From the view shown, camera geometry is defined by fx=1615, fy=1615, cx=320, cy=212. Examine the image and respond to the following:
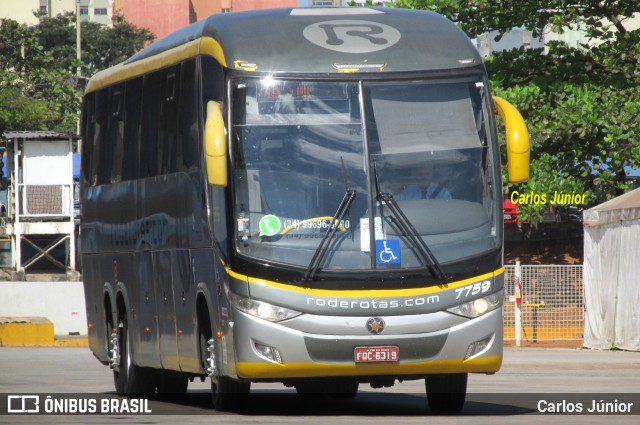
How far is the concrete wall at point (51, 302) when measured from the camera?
145 feet

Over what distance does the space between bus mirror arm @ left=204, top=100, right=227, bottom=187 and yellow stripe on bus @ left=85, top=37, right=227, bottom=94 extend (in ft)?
2.31

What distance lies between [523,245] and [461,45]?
3021 centimetres

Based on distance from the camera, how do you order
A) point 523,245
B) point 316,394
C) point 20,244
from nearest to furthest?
1. point 316,394
2. point 523,245
3. point 20,244

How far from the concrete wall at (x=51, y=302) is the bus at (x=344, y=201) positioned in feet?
98.0

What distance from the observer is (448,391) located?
1451cm

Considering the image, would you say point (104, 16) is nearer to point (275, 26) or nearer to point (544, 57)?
point (544, 57)

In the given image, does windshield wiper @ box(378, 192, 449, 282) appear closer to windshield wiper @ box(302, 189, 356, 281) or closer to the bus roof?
windshield wiper @ box(302, 189, 356, 281)

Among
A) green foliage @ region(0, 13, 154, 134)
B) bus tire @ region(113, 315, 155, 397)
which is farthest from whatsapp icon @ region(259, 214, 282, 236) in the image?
green foliage @ region(0, 13, 154, 134)

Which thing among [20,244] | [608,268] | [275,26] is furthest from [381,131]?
[20,244]

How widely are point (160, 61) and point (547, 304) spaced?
60.3 feet

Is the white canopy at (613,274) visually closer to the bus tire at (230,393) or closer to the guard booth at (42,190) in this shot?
the bus tire at (230,393)

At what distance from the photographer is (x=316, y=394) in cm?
1770

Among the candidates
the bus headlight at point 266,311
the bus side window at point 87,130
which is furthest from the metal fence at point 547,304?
the bus headlight at point 266,311

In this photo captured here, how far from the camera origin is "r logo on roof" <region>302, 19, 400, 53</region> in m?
14.0
